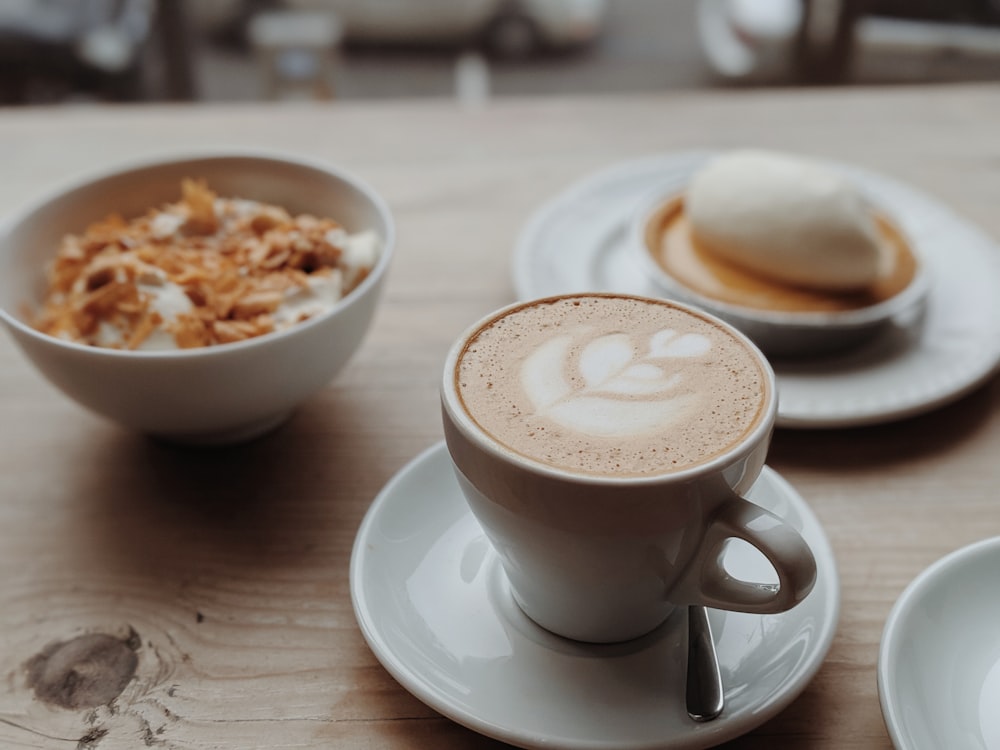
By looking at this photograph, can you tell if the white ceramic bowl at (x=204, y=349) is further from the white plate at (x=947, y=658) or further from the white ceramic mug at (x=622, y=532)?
the white plate at (x=947, y=658)

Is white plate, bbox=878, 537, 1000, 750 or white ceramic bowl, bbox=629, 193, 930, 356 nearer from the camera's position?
white plate, bbox=878, 537, 1000, 750


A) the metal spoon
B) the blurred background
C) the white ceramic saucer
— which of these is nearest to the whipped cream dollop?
the white ceramic saucer

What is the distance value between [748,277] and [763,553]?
0.47m

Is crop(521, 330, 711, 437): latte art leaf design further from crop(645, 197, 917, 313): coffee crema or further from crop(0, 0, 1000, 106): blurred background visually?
crop(0, 0, 1000, 106): blurred background

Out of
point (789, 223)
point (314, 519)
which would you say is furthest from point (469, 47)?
point (314, 519)

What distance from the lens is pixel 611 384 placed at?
0.53m

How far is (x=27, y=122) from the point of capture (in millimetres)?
1206

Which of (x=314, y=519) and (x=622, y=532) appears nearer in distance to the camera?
(x=622, y=532)

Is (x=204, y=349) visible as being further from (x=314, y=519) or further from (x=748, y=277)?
(x=748, y=277)

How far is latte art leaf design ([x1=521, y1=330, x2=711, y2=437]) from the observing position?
508mm

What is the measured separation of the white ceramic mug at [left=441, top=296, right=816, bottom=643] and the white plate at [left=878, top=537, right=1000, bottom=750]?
73mm

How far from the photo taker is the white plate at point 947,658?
18.5 inches

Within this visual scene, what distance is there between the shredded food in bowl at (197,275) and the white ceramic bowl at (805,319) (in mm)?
271

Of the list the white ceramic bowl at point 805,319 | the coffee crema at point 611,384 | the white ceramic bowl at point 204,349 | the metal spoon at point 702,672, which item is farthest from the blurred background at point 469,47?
the metal spoon at point 702,672
